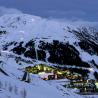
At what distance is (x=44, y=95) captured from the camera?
95625mm

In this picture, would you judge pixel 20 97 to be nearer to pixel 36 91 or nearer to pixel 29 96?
pixel 29 96

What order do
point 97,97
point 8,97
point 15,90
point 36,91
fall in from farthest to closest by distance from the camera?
point 97,97 < point 36,91 < point 15,90 < point 8,97

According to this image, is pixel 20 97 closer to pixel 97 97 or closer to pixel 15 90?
pixel 15 90

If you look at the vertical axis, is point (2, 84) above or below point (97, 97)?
above

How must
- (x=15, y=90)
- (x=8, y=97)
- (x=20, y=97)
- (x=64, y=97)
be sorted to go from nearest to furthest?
(x=8, y=97) → (x=20, y=97) → (x=15, y=90) → (x=64, y=97)

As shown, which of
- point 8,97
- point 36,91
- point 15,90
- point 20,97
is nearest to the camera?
point 8,97

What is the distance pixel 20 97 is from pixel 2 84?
12040 millimetres

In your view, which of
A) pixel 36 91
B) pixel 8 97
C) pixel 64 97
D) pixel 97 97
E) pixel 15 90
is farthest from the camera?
pixel 97 97

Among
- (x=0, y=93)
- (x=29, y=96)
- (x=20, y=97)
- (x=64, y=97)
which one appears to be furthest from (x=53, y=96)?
(x=0, y=93)

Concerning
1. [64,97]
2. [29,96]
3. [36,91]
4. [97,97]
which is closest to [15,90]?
[29,96]

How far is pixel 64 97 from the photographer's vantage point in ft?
334

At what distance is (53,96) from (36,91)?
244 inches

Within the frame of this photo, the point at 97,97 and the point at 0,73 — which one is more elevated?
the point at 0,73

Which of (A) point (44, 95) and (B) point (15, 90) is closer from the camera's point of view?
(B) point (15, 90)
